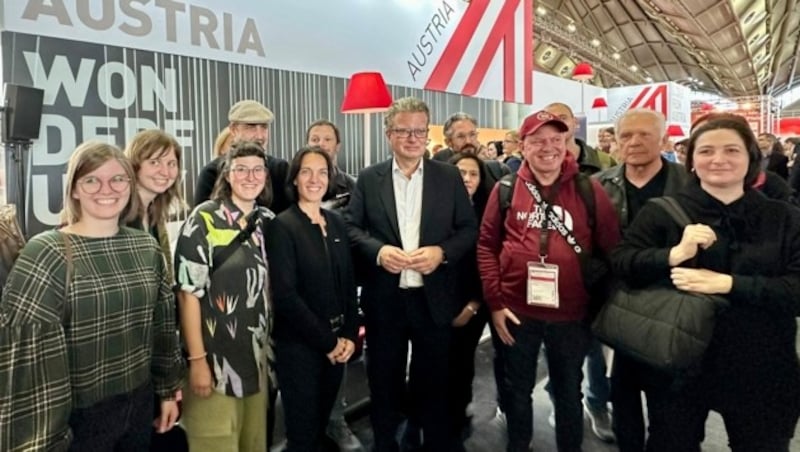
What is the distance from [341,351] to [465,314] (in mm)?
617

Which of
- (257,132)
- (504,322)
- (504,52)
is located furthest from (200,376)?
(504,52)

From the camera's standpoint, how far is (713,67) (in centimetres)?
1681

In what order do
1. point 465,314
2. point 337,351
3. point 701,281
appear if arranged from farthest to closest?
1. point 465,314
2. point 337,351
3. point 701,281

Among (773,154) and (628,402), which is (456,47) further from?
(628,402)

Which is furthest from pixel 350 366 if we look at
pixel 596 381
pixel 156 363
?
pixel 156 363

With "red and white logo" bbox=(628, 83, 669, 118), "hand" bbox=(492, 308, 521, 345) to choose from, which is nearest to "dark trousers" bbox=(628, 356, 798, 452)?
"hand" bbox=(492, 308, 521, 345)

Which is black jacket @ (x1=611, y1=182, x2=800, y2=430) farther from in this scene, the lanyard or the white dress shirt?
the white dress shirt

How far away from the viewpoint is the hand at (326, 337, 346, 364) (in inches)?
69.9

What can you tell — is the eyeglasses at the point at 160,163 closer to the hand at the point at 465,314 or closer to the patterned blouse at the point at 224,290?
the patterned blouse at the point at 224,290

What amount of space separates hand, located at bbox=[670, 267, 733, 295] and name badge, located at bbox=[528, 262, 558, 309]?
0.40 m

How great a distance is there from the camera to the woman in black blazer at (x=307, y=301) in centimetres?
169

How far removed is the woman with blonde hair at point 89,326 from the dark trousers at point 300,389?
0.37 metres

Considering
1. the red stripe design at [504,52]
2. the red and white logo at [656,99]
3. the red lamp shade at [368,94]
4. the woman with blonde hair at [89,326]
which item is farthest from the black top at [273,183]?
the red and white logo at [656,99]

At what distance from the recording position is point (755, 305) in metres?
1.39
